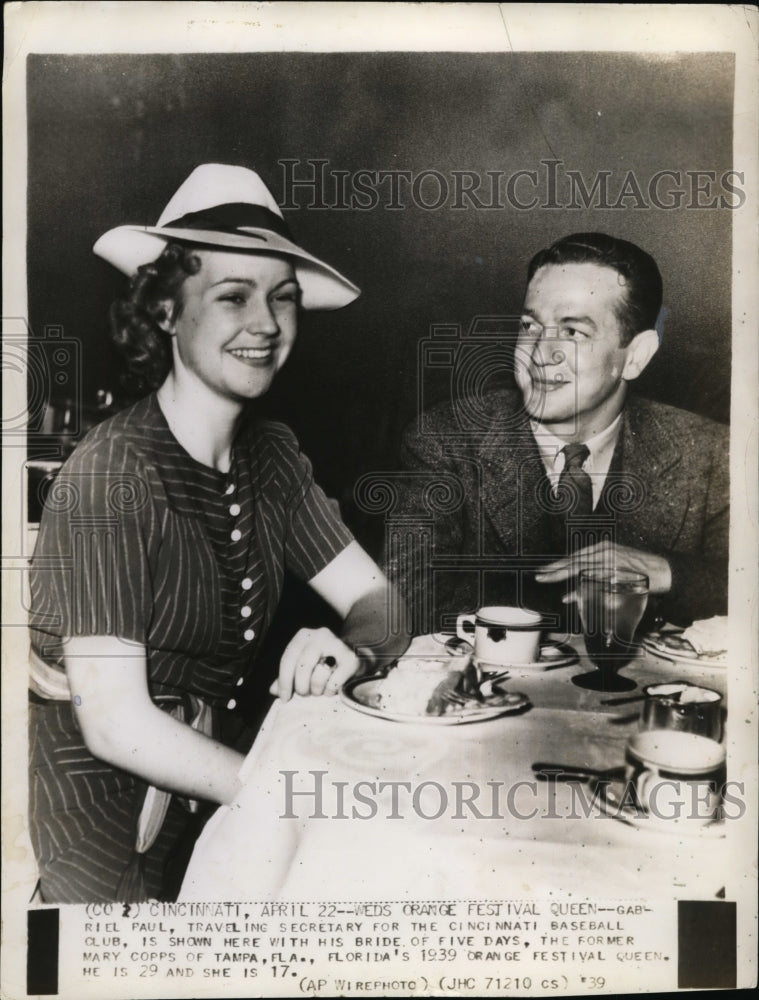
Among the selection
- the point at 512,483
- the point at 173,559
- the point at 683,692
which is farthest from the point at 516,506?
the point at 173,559

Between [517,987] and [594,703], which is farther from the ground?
[594,703]

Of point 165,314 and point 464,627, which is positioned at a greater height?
point 165,314

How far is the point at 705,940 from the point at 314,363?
1016 mm

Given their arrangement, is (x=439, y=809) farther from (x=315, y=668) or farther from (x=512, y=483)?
(x=512, y=483)

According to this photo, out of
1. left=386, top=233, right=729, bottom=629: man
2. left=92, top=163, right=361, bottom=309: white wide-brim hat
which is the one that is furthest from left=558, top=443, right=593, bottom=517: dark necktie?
left=92, top=163, right=361, bottom=309: white wide-brim hat

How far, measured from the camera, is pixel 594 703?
122 cm

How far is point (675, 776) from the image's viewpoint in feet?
4.08

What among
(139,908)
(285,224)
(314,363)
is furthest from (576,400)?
(139,908)

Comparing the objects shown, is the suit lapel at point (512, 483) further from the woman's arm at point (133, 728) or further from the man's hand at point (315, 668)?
the woman's arm at point (133, 728)

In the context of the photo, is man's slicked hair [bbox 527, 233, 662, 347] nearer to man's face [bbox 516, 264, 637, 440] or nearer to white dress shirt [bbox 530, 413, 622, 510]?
man's face [bbox 516, 264, 637, 440]

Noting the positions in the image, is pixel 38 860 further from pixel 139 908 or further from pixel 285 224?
pixel 285 224

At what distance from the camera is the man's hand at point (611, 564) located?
1.25m

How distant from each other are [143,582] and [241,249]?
485 mm

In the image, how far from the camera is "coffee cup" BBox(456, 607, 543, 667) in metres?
1.23
